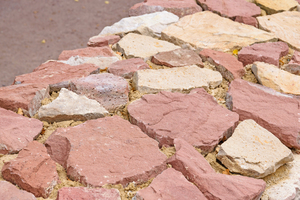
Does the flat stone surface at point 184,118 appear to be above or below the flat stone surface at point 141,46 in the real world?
below

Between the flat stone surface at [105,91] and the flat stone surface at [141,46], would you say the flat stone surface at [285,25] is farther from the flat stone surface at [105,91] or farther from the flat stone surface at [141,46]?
the flat stone surface at [105,91]

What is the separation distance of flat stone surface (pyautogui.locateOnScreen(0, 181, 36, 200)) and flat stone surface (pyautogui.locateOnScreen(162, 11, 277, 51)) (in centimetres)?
202

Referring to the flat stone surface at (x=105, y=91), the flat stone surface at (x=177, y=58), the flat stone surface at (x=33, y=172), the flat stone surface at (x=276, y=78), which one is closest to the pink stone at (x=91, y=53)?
the flat stone surface at (x=177, y=58)

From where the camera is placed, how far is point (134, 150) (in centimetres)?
177

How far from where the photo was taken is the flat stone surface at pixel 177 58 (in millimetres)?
2664

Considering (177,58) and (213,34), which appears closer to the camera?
(177,58)

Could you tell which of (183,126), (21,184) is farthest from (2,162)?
(183,126)

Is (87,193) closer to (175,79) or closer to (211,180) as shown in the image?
(211,180)

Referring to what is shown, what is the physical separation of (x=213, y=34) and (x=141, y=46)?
0.76 meters

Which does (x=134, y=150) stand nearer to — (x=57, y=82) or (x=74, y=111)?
(x=74, y=111)

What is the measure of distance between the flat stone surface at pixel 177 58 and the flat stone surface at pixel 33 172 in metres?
1.34

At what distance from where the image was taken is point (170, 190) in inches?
60.2

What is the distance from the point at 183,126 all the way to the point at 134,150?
1.23ft

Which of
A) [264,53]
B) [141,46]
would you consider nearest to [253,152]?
[264,53]
